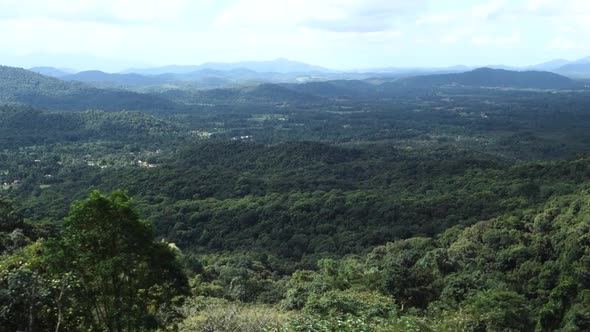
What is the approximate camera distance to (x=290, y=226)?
5000 cm

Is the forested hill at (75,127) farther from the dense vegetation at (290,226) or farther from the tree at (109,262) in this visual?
the tree at (109,262)

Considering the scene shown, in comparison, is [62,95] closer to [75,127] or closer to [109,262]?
[75,127]

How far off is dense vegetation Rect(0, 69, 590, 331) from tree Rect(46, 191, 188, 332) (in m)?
0.03

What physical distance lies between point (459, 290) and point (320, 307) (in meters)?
9.47

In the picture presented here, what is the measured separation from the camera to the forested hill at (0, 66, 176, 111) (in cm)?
15100

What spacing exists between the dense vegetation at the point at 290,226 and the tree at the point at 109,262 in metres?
0.03

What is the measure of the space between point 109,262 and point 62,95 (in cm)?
16710

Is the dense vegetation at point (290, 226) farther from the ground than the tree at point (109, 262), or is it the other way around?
the tree at point (109, 262)

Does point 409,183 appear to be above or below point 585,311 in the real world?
below

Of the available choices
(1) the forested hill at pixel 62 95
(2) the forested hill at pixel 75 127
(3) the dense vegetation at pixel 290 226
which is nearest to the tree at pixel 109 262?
(3) the dense vegetation at pixel 290 226

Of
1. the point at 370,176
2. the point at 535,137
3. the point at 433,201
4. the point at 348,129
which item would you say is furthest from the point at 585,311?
the point at 348,129

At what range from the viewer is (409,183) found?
67.4 metres

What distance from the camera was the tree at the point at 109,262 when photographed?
405 inches

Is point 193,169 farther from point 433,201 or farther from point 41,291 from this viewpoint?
point 41,291
